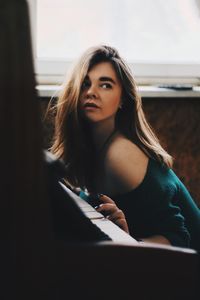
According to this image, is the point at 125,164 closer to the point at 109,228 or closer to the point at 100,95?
the point at 100,95

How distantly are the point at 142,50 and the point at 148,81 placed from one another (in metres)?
0.18

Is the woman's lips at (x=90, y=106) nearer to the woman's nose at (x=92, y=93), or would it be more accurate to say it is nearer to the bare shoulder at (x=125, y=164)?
the woman's nose at (x=92, y=93)

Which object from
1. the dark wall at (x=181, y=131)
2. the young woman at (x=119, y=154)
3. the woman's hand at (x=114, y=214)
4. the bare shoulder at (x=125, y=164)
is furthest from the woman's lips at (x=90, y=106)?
the dark wall at (x=181, y=131)

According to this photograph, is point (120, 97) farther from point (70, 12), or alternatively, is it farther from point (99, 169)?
point (70, 12)

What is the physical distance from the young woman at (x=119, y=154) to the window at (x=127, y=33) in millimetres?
735

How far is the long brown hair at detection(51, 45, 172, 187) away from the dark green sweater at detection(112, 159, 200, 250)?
3.9 inches

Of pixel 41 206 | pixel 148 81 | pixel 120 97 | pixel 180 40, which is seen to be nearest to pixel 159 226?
pixel 120 97

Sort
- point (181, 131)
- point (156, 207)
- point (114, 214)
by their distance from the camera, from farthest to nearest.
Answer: point (181, 131) < point (156, 207) < point (114, 214)

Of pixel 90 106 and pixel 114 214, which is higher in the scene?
pixel 90 106

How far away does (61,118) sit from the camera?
2068mm

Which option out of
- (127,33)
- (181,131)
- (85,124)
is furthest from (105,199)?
(127,33)

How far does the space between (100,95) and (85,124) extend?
0.13 m

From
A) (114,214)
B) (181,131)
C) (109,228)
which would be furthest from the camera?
(181,131)

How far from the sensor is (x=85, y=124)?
2.03m
